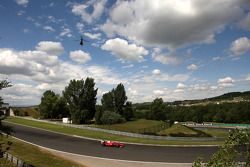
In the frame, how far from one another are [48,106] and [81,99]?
22.3m

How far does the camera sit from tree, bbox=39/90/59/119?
362ft

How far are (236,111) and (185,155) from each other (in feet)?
392

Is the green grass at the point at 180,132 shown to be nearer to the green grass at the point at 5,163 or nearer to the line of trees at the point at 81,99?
the line of trees at the point at 81,99

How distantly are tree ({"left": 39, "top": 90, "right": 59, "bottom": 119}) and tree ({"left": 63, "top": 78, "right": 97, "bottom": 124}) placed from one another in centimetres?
1717

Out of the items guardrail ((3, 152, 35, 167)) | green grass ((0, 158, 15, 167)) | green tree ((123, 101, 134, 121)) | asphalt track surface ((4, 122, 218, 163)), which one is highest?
green tree ((123, 101, 134, 121))

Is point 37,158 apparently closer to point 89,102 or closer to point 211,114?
point 89,102

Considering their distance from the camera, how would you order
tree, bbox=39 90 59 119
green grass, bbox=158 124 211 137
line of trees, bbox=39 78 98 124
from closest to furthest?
green grass, bbox=158 124 211 137, line of trees, bbox=39 78 98 124, tree, bbox=39 90 59 119

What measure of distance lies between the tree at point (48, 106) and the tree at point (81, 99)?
17167mm

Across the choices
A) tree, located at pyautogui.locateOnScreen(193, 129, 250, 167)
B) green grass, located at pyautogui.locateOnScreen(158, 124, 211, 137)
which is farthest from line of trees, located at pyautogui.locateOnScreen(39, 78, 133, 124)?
tree, located at pyautogui.locateOnScreen(193, 129, 250, 167)

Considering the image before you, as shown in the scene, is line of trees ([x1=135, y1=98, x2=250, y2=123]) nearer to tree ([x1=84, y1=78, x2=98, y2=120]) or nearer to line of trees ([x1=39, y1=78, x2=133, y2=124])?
line of trees ([x1=39, y1=78, x2=133, y2=124])

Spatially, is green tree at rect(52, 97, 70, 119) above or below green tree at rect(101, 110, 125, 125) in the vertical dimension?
above

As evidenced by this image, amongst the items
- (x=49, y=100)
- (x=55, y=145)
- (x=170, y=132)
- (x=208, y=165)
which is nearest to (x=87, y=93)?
(x=49, y=100)

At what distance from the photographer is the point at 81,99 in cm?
9450

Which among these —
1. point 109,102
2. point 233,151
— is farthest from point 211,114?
point 233,151
